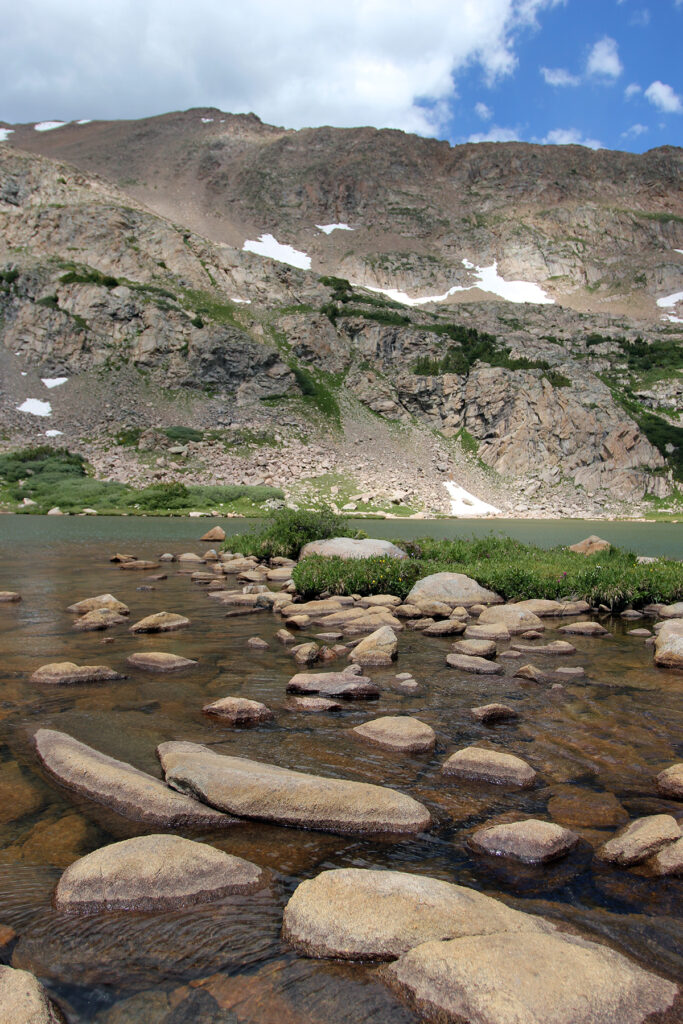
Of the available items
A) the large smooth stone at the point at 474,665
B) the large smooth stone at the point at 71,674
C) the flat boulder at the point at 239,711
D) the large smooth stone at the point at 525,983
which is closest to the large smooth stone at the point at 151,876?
the large smooth stone at the point at 525,983

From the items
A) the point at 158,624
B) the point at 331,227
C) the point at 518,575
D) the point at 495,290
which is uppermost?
the point at 331,227

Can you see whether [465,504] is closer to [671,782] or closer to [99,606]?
[99,606]

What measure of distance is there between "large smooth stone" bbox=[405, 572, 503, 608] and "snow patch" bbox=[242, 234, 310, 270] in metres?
169

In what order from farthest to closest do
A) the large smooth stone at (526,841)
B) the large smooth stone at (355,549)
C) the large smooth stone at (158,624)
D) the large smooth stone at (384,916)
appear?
the large smooth stone at (355,549) < the large smooth stone at (158,624) < the large smooth stone at (526,841) < the large smooth stone at (384,916)

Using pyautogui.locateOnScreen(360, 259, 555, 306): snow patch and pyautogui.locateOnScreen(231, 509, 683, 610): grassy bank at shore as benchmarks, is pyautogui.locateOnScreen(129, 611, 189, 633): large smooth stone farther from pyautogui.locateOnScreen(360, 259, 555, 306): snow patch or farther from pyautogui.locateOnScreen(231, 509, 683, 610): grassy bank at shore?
pyautogui.locateOnScreen(360, 259, 555, 306): snow patch

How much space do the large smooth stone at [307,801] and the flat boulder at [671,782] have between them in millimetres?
2775

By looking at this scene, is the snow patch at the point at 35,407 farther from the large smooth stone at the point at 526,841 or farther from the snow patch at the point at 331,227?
the snow patch at the point at 331,227

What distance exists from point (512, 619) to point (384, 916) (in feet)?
38.1

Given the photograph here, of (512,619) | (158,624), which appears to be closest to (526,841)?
(512,619)

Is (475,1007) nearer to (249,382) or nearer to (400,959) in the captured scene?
(400,959)

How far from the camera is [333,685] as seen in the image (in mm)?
9445

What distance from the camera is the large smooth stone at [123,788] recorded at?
5352mm

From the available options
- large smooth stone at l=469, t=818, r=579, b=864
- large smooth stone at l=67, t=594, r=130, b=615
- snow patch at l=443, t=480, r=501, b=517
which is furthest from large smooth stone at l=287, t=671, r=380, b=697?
snow patch at l=443, t=480, r=501, b=517

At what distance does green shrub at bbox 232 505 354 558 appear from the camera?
26.2 metres
